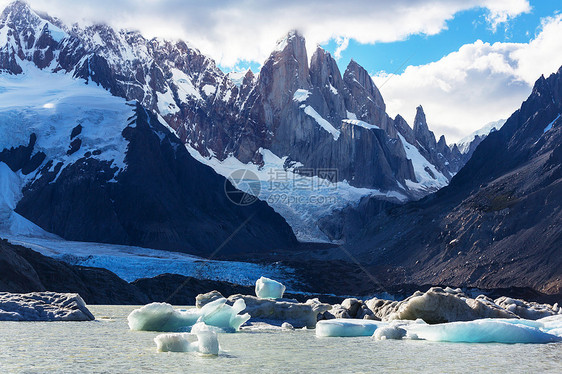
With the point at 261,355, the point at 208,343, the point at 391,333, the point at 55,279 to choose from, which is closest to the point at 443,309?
the point at 391,333

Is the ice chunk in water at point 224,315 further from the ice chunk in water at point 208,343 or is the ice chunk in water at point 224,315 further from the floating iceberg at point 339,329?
the ice chunk in water at point 208,343

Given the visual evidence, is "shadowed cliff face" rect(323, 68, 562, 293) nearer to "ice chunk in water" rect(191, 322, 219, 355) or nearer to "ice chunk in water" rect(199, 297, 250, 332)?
"ice chunk in water" rect(199, 297, 250, 332)

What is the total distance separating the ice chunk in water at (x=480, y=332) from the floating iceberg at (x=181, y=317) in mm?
8575

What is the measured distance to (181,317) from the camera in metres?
31.4

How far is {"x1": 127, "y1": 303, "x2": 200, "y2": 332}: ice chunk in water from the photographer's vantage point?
31.2 metres

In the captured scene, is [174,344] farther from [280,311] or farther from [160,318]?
[280,311]

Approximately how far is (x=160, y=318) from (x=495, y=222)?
96.5 metres

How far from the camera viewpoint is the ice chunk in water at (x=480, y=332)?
27859 millimetres

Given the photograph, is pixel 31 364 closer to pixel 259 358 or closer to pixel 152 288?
pixel 259 358

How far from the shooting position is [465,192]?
150 m

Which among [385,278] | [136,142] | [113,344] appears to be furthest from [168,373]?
[136,142]

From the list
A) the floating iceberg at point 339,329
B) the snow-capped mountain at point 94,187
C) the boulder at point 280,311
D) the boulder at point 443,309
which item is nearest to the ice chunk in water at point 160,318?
the boulder at point 280,311

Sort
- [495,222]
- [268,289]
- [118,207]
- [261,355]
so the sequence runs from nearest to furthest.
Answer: [261,355]
[268,289]
[495,222]
[118,207]

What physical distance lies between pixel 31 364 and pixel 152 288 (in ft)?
261
